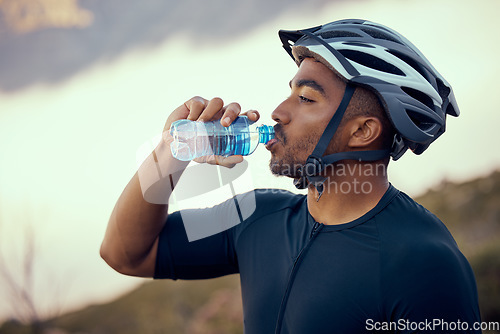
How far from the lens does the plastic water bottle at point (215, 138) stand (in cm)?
189

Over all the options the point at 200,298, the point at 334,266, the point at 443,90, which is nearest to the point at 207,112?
the point at 334,266

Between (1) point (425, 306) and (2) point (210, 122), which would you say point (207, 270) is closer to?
(2) point (210, 122)

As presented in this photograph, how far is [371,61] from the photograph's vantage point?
1.87 meters

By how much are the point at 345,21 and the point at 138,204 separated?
1181 millimetres

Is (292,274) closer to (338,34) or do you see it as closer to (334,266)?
(334,266)

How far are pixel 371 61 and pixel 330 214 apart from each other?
62cm

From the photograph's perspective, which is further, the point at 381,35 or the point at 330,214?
the point at 381,35

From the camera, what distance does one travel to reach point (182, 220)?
2.08 m

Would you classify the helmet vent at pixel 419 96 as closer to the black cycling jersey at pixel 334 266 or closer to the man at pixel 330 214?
the man at pixel 330 214

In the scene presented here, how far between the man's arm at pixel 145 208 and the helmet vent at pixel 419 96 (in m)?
0.61

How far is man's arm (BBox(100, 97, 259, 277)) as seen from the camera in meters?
1.87

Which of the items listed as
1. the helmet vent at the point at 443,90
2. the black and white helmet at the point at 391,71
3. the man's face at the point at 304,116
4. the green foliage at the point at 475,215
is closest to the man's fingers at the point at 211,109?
the man's face at the point at 304,116

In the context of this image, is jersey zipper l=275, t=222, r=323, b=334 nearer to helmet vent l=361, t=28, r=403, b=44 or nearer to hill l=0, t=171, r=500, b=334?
helmet vent l=361, t=28, r=403, b=44

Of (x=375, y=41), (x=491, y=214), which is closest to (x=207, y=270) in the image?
(x=375, y=41)
